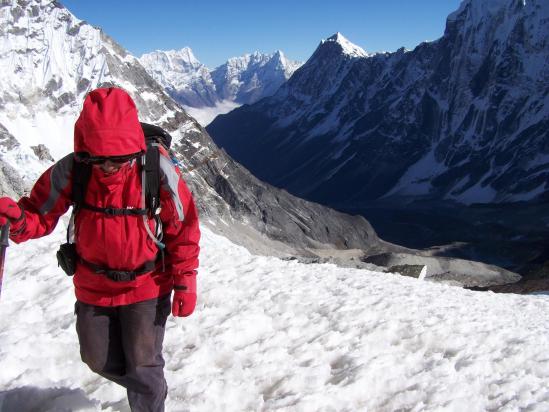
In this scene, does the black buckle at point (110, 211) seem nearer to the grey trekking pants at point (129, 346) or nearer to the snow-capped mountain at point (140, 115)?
the grey trekking pants at point (129, 346)

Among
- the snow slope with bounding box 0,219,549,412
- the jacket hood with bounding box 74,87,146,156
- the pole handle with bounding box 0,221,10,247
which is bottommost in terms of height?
the snow slope with bounding box 0,219,549,412

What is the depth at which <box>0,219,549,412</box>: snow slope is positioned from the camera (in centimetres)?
684

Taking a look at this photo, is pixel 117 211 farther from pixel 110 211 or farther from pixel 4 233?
pixel 4 233

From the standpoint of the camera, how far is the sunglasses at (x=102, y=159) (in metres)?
5.07

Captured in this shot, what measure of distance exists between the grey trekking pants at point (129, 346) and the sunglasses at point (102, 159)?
4.67 ft

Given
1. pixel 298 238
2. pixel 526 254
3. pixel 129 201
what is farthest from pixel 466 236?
pixel 129 201

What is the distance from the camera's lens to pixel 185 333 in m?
8.89

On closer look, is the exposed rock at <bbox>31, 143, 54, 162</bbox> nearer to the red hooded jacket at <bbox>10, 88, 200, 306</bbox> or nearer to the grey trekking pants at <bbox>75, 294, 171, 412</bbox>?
the red hooded jacket at <bbox>10, 88, 200, 306</bbox>

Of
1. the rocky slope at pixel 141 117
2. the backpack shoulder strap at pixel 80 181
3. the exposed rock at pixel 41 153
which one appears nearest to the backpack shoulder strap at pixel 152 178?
the backpack shoulder strap at pixel 80 181

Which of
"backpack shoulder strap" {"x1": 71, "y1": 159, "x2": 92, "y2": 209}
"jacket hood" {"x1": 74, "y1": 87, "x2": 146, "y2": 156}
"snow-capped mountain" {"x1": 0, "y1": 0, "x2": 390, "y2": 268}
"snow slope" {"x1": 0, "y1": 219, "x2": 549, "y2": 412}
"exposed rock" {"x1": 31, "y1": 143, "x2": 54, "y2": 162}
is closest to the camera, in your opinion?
"jacket hood" {"x1": 74, "y1": 87, "x2": 146, "y2": 156}

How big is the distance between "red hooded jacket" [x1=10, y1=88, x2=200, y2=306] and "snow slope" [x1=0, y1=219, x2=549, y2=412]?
180 cm

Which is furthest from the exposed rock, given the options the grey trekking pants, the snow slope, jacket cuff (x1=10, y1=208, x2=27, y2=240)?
the grey trekking pants

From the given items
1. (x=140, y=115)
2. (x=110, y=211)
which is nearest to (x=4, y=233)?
(x=110, y=211)

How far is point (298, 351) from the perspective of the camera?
835 centimetres
